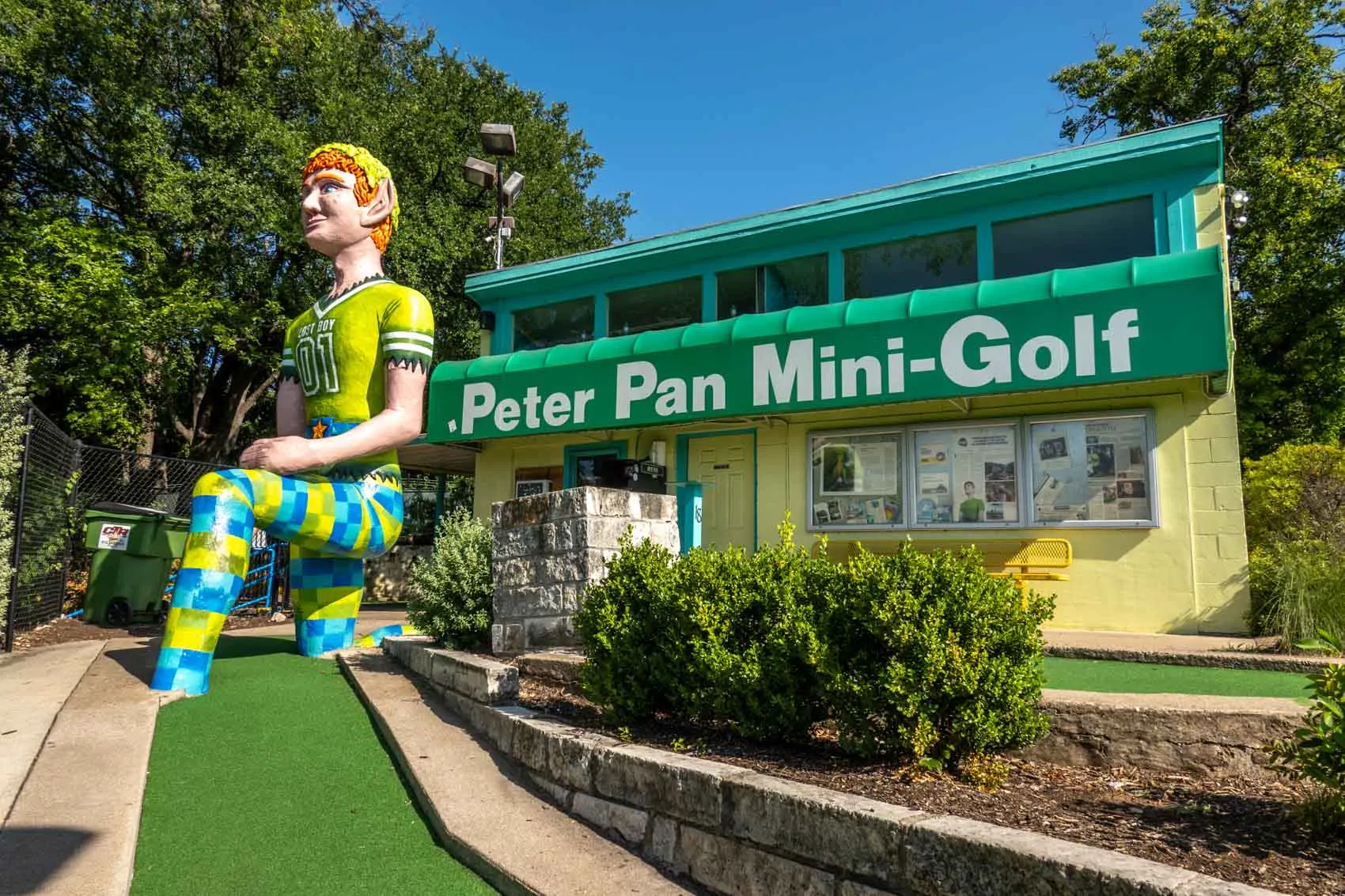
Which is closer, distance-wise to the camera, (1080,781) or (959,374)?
(1080,781)

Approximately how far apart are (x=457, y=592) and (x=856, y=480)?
216 inches

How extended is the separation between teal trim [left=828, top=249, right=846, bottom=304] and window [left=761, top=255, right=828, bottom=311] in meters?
0.17

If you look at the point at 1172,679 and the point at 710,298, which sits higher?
the point at 710,298

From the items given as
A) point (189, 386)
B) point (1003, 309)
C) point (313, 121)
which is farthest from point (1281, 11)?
point (189, 386)

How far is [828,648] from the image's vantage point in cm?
321

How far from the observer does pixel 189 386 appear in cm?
1972

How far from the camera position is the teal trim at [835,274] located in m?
10.5

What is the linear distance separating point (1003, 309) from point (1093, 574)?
2964 mm

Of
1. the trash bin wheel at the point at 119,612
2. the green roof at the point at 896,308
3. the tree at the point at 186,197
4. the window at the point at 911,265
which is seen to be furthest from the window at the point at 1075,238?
the tree at the point at 186,197

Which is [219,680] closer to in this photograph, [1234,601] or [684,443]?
[684,443]

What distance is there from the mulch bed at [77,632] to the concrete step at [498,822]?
5083mm

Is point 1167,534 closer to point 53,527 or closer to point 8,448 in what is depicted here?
point 8,448

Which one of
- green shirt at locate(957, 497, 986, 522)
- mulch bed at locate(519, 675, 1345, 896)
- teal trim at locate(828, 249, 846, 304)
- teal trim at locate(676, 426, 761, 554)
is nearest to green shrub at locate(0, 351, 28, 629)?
mulch bed at locate(519, 675, 1345, 896)

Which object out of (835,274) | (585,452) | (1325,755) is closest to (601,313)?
(585,452)
